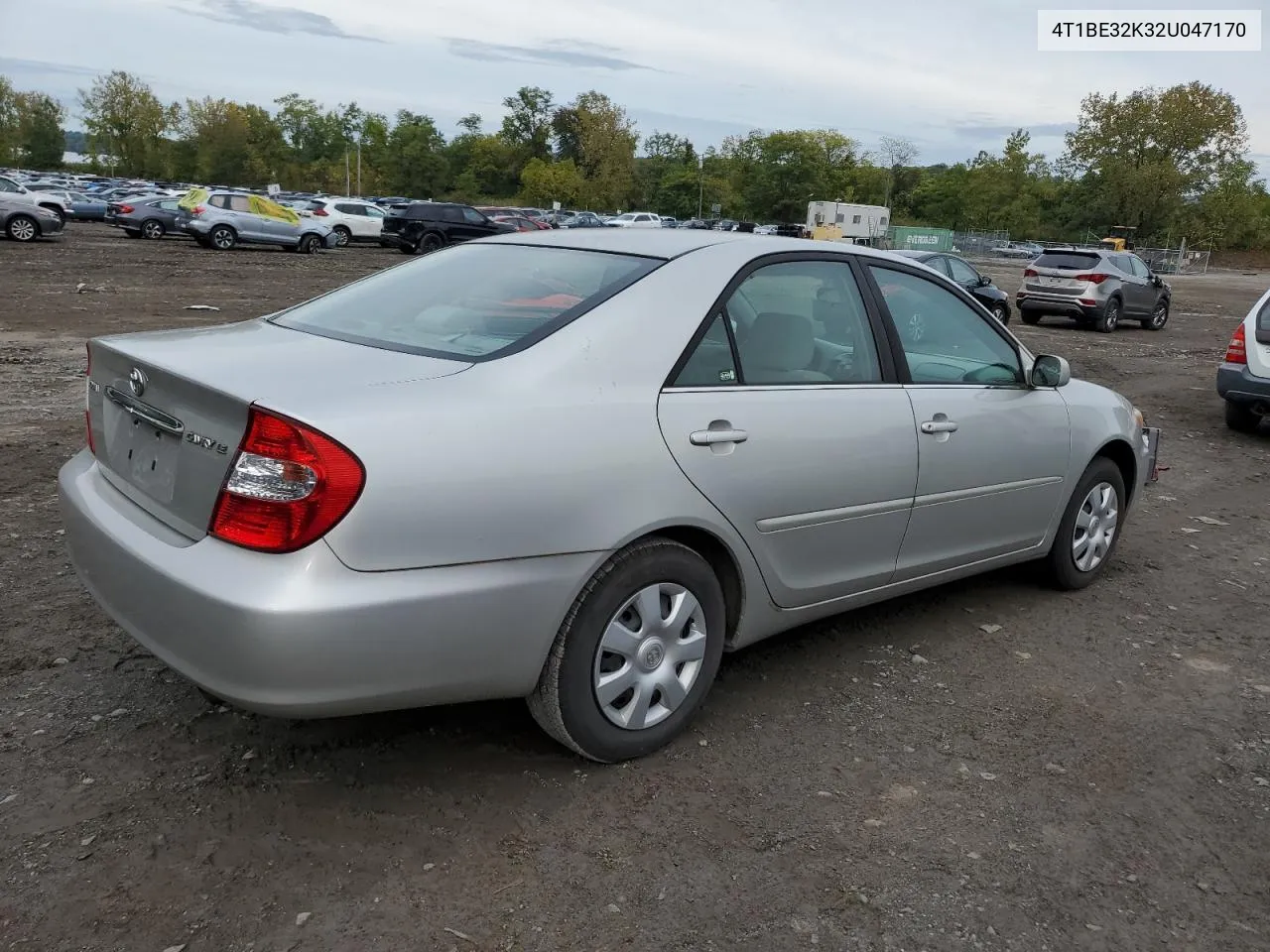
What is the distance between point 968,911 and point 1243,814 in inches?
44.5

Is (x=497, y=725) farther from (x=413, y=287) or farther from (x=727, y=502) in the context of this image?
(x=413, y=287)

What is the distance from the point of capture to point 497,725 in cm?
353

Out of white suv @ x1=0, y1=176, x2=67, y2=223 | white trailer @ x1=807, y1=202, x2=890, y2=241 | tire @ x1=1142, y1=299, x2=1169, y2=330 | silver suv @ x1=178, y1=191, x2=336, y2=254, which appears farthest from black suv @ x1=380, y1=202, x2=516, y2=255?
white trailer @ x1=807, y1=202, x2=890, y2=241

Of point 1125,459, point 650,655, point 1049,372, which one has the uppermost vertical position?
point 1049,372

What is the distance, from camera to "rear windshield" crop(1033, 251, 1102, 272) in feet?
69.2

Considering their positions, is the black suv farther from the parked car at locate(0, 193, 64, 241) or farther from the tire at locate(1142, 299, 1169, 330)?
the tire at locate(1142, 299, 1169, 330)

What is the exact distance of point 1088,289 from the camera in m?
20.8

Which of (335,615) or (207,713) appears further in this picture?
(207,713)

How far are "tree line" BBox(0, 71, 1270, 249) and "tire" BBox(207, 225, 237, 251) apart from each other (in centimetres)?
6908

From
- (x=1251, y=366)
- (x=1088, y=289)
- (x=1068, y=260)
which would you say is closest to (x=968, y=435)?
(x=1251, y=366)

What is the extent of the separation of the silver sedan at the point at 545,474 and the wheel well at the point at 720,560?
1 cm

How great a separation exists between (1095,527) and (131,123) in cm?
11726

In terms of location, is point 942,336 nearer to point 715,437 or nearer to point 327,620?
point 715,437

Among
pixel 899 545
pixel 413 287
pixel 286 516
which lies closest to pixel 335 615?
pixel 286 516
